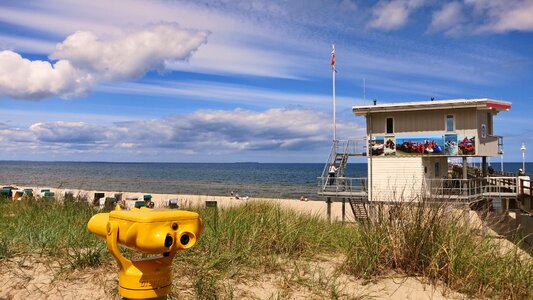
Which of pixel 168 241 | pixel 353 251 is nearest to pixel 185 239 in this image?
pixel 168 241

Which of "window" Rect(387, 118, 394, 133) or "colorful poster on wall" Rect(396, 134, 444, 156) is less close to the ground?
"window" Rect(387, 118, 394, 133)

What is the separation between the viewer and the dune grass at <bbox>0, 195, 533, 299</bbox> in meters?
5.01

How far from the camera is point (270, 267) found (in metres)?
5.49

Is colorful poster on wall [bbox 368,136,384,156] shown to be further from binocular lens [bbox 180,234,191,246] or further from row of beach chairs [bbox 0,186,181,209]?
binocular lens [bbox 180,234,191,246]

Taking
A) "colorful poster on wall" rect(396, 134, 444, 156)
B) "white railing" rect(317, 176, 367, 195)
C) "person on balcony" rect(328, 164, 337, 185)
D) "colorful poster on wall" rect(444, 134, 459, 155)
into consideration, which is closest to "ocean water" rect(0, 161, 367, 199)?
"white railing" rect(317, 176, 367, 195)

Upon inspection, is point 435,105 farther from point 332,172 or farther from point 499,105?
point 332,172

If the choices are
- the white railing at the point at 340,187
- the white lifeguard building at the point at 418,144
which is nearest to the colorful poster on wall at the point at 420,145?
the white lifeguard building at the point at 418,144

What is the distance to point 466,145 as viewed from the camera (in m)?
23.4

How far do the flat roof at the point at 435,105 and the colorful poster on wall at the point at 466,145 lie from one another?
63.5 inches

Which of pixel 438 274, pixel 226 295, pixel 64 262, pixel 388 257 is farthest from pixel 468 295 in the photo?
pixel 64 262

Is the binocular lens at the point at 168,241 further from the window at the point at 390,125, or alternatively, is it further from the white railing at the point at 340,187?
the window at the point at 390,125

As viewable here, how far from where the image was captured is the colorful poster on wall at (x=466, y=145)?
23.3m

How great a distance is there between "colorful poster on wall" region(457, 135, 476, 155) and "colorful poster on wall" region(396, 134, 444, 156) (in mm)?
873

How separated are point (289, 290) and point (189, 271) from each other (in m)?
1.18
